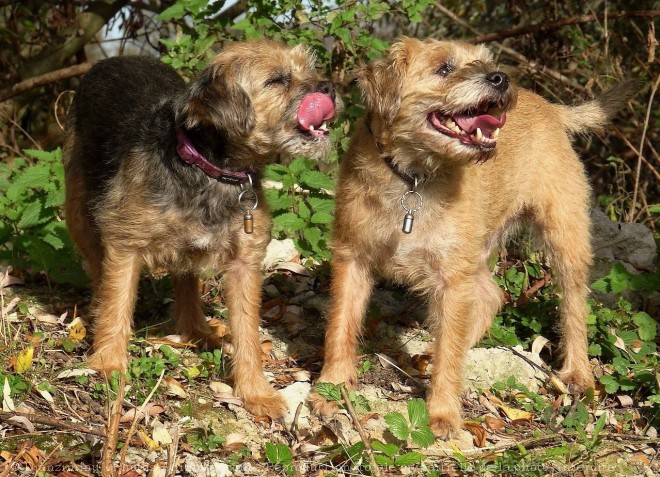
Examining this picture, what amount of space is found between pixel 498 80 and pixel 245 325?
1804 mm

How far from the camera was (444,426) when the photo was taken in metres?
4.30

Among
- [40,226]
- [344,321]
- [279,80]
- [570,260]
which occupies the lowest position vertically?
[40,226]

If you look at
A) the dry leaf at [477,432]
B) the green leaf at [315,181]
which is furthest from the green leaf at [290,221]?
the dry leaf at [477,432]

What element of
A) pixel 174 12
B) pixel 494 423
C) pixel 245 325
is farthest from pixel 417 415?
pixel 174 12

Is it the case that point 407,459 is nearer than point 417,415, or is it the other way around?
point 407,459

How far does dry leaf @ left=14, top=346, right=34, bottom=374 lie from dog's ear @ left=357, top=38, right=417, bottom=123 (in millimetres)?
2142

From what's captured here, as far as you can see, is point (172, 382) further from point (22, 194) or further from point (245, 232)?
point (22, 194)

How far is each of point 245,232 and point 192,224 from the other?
29 cm

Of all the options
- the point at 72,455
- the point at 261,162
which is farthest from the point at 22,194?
the point at 72,455

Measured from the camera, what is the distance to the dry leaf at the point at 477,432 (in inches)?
171

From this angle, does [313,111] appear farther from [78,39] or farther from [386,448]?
[78,39]

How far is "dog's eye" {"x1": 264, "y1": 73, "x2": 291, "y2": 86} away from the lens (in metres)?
4.21

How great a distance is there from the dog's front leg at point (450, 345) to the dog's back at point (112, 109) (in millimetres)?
1818

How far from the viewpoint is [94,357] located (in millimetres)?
4434
